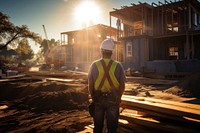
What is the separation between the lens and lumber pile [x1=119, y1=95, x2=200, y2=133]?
130 inches

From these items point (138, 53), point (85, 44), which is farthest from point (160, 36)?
point (85, 44)

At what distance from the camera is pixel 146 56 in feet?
74.9

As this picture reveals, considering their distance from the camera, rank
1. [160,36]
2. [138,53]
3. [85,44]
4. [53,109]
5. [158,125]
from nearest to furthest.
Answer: [158,125] < [53,109] < [160,36] < [138,53] < [85,44]

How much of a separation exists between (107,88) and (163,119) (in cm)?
143

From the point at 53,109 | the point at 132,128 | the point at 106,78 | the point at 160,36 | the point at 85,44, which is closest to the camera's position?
the point at 106,78

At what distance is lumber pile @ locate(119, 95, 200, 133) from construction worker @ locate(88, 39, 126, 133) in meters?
0.86

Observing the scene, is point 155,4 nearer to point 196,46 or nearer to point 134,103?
point 196,46

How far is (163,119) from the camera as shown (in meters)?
3.87

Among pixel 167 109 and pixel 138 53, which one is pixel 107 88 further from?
pixel 138 53

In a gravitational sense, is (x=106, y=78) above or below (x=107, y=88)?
above

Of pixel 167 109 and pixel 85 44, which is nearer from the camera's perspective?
pixel 167 109

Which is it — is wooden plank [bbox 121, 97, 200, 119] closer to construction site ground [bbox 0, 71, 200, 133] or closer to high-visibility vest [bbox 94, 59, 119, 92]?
high-visibility vest [bbox 94, 59, 119, 92]

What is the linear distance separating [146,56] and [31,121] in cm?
1837

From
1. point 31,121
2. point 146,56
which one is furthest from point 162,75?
point 31,121
